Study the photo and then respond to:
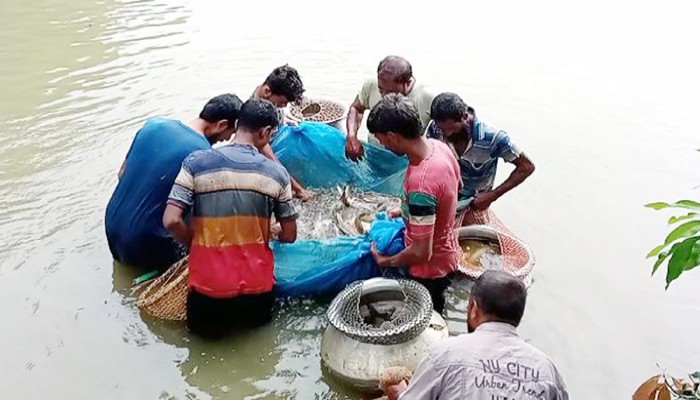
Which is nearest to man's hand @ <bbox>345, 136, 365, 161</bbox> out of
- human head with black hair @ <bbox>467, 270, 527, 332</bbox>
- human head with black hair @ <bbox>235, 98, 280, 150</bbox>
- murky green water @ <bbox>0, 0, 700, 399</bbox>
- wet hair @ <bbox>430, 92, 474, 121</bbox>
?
wet hair @ <bbox>430, 92, 474, 121</bbox>

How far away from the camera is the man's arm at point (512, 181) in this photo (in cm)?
463

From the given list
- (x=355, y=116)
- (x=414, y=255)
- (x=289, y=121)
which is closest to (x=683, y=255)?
(x=414, y=255)

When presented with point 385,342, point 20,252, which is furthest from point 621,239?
point 20,252

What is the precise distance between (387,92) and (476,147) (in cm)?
90

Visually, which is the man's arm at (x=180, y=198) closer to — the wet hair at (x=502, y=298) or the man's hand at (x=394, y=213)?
the man's hand at (x=394, y=213)

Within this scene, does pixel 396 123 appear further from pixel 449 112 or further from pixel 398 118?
pixel 449 112

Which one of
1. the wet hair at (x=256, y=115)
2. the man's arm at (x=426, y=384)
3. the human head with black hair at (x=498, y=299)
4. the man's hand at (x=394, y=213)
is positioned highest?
the wet hair at (x=256, y=115)

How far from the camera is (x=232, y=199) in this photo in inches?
150

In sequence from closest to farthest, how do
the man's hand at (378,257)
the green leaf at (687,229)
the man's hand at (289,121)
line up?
the green leaf at (687,229)
the man's hand at (378,257)
the man's hand at (289,121)

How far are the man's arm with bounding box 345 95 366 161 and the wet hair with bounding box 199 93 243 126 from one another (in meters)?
1.23

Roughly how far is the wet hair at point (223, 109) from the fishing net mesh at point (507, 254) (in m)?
1.81

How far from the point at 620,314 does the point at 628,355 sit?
0.43m

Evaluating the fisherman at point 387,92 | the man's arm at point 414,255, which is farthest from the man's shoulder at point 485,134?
the man's arm at point 414,255

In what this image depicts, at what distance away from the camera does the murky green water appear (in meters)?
4.14
